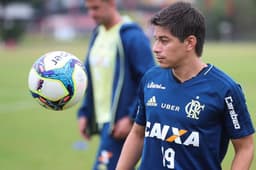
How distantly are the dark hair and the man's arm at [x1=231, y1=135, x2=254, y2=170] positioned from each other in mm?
660

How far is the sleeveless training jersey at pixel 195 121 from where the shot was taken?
3.43 metres

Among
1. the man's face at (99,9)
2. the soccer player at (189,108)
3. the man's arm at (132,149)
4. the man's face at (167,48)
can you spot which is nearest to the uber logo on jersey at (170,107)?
the soccer player at (189,108)

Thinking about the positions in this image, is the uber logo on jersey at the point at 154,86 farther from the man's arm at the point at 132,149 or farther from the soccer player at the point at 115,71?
the soccer player at the point at 115,71

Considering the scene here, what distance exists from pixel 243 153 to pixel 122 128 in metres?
1.83

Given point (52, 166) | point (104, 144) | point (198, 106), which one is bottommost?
point (52, 166)

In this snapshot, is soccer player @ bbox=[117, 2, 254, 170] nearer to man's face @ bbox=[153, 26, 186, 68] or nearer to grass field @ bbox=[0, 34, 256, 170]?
man's face @ bbox=[153, 26, 186, 68]

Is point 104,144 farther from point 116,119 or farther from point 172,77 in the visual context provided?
point 172,77

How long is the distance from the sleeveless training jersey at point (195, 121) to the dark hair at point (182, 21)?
0.24 metres

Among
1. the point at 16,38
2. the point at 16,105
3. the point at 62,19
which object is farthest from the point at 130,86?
the point at 62,19

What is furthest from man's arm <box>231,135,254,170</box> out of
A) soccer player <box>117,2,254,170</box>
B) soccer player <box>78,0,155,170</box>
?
soccer player <box>78,0,155,170</box>

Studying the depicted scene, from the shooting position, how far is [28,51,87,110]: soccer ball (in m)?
4.14

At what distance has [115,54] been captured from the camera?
5.25 m

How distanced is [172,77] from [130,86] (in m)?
1.62

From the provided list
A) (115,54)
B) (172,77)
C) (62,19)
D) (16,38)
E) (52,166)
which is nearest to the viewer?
(172,77)
